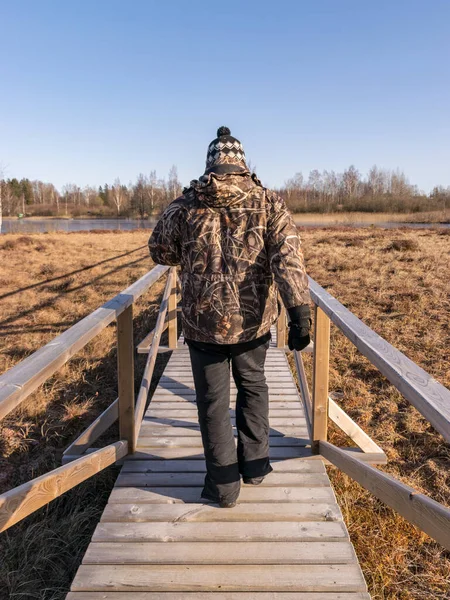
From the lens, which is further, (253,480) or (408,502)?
(253,480)

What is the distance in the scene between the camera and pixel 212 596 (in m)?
1.74

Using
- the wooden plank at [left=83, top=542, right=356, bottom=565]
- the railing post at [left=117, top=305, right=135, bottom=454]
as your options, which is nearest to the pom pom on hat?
the railing post at [left=117, top=305, right=135, bottom=454]

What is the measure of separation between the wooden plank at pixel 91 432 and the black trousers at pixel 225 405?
791 mm

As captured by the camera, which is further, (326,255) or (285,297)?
(326,255)

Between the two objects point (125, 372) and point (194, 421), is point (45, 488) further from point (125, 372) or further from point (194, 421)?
point (194, 421)

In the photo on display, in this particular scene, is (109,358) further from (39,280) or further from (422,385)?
(39,280)

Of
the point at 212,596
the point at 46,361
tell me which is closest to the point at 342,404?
the point at 212,596

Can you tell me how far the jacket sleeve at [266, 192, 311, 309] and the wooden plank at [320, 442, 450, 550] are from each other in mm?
799

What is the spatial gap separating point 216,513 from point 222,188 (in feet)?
5.01

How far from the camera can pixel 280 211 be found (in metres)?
2.02

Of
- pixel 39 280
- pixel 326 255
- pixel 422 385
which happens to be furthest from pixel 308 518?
pixel 326 255

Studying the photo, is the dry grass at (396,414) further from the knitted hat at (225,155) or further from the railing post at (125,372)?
the knitted hat at (225,155)

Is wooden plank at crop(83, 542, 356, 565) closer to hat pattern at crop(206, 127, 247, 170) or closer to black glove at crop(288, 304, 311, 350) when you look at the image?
black glove at crop(288, 304, 311, 350)

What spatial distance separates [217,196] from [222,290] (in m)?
0.41
